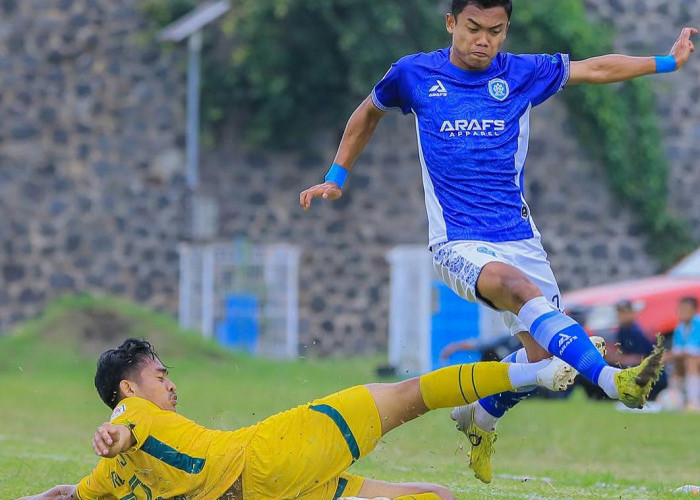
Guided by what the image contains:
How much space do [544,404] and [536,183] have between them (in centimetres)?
896

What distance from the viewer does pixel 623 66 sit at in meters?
7.71

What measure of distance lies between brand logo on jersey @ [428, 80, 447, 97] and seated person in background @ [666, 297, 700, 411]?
30.0 feet

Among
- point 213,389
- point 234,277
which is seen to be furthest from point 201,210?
point 213,389

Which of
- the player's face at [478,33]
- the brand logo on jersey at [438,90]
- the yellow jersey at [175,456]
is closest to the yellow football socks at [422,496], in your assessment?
the yellow jersey at [175,456]

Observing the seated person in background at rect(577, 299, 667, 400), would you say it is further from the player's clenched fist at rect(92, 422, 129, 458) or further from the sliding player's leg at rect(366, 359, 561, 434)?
the player's clenched fist at rect(92, 422, 129, 458)

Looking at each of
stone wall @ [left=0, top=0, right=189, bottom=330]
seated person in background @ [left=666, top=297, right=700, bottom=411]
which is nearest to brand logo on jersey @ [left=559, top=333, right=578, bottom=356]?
seated person in background @ [left=666, top=297, right=700, bottom=411]

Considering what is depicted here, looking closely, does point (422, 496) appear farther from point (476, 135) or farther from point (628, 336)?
point (628, 336)

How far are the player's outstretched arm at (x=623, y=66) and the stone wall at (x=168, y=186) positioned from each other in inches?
638

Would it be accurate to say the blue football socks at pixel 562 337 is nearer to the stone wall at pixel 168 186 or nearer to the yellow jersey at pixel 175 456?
the yellow jersey at pixel 175 456

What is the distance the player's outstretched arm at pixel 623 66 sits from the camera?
7.70 meters

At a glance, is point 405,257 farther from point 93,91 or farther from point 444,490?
point 444,490

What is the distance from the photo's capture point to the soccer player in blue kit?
7.41 metres

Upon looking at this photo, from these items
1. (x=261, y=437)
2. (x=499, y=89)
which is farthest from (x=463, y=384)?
(x=499, y=89)

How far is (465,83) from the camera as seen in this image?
761cm
